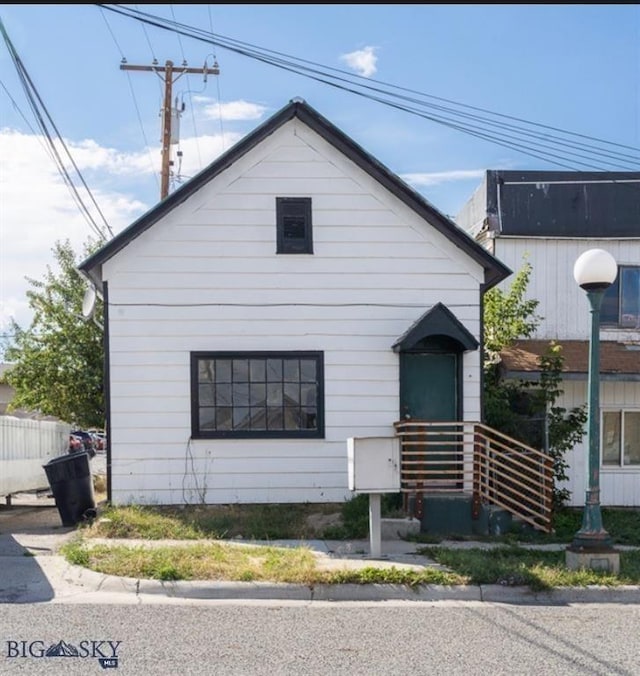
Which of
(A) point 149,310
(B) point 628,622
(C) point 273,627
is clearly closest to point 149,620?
(C) point 273,627

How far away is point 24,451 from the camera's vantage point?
618 inches

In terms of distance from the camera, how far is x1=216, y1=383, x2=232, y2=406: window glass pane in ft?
38.5

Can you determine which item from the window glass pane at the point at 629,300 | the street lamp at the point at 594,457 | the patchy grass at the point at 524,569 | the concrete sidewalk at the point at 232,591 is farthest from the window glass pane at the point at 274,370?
the window glass pane at the point at 629,300

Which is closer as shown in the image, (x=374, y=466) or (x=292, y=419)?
(x=374, y=466)

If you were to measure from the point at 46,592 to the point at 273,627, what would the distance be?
2324 mm

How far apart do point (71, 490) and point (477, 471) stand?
5.50m

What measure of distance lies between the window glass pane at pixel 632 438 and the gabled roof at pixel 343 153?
445 cm

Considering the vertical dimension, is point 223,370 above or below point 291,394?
above

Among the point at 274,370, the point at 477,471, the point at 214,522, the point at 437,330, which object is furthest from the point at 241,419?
the point at 477,471

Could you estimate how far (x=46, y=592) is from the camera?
752cm

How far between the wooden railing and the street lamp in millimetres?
2099

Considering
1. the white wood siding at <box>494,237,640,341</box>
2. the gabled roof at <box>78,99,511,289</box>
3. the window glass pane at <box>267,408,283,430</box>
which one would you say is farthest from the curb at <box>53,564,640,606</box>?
the white wood siding at <box>494,237,640,341</box>

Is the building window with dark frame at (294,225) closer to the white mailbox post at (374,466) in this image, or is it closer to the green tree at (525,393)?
the green tree at (525,393)

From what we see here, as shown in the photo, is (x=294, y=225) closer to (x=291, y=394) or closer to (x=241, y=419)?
(x=291, y=394)
